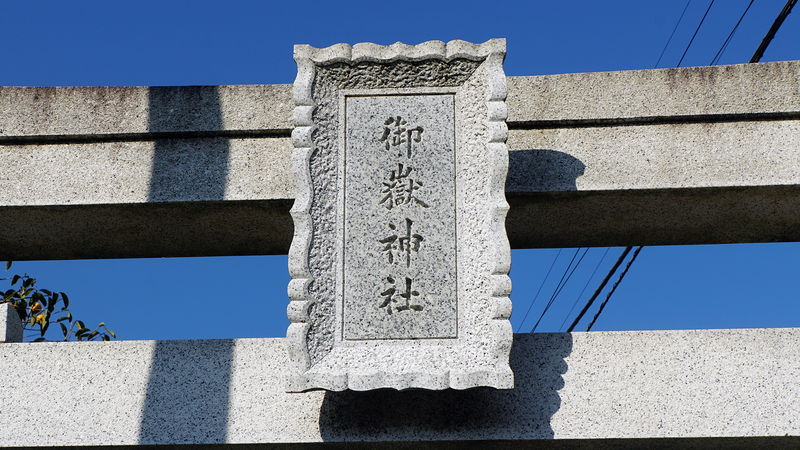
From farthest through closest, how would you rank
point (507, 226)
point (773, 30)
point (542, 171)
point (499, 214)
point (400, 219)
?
point (773, 30)
point (507, 226)
point (542, 171)
point (400, 219)
point (499, 214)

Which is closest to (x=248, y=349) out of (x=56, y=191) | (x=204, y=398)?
(x=204, y=398)

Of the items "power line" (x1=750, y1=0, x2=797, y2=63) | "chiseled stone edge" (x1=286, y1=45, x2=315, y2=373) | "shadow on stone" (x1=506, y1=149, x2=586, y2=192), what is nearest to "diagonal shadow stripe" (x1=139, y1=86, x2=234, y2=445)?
"chiseled stone edge" (x1=286, y1=45, x2=315, y2=373)

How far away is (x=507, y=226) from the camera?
4461 millimetres

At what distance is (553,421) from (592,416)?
20cm

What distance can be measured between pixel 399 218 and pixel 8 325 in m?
2.29

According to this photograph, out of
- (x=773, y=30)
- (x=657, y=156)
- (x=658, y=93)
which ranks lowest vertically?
(x=657, y=156)

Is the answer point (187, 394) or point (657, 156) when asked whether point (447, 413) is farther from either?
point (657, 156)

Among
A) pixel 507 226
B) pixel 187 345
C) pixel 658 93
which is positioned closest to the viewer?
pixel 187 345

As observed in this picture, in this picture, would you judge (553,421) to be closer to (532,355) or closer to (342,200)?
(532,355)

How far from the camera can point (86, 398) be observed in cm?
392

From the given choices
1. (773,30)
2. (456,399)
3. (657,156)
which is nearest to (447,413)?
(456,399)

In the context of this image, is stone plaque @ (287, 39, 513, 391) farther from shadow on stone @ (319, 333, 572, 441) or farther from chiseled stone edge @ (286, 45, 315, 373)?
shadow on stone @ (319, 333, 572, 441)

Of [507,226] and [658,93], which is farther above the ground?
[658,93]

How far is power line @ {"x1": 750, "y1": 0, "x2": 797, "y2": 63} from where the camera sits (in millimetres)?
4535
